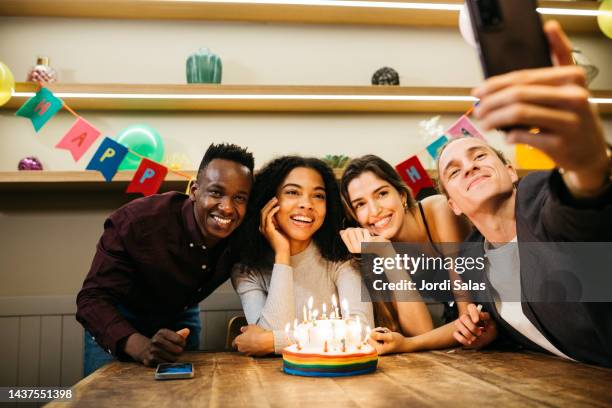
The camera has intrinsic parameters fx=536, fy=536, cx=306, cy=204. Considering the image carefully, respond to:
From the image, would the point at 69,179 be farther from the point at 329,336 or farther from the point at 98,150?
the point at 329,336

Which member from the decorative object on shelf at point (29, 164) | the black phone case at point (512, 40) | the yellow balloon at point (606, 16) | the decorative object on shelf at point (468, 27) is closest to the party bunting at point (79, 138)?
the decorative object on shelf at point (29, 164)

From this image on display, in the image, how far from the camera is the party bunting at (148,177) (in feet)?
9.07

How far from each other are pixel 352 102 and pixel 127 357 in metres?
2.00

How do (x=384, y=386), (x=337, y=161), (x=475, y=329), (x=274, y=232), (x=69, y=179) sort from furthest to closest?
(x=337, y=161), (x=69, y=179), (x=274, y=232), (x=475, y=329), (x=384, y=386)

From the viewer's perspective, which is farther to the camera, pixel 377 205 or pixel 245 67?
pixel 245 67

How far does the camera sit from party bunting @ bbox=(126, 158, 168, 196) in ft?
9.07

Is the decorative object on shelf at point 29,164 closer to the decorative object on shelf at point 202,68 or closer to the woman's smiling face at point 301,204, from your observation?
the decorative object on shelf at point 202,68

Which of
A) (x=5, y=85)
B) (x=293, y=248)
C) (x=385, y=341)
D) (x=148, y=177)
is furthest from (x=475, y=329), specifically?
(x=5, y=85)

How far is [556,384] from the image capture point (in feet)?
4.06

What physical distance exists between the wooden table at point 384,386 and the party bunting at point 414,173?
4.48 feet

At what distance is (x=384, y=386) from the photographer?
4.16 ft

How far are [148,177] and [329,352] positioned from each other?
1.69 meters

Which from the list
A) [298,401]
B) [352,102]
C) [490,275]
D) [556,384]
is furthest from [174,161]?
[556,384]

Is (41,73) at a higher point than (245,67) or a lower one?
lower
